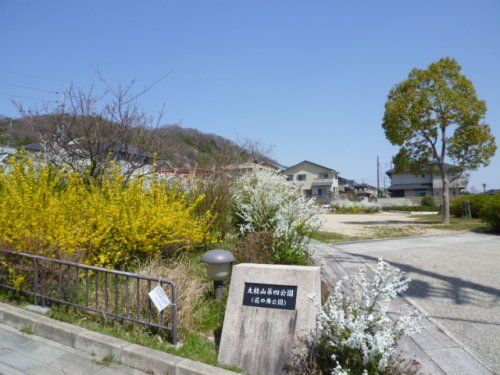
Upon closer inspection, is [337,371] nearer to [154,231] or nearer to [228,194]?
[154,231]

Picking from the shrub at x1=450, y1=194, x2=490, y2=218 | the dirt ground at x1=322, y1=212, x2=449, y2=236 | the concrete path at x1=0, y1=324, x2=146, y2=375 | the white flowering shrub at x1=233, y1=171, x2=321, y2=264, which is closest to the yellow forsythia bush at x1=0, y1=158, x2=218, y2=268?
the concrete path at x1=0, y1=324, x2=146, y2=375

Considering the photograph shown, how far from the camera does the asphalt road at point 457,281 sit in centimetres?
347

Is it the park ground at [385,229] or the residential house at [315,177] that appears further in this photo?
the residential house at [315,177]

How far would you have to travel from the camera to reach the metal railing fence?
11.3ft

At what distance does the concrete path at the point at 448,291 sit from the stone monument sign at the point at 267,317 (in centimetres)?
106

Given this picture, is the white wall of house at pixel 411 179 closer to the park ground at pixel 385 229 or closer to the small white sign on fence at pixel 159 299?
the park ground at pixel 385 229

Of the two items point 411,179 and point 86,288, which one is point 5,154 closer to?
point 86,288

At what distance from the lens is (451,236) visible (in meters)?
10.8

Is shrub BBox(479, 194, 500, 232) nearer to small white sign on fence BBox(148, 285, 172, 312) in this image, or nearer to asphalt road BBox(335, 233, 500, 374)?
asphalt road BBox(335, 233, 500, 374)

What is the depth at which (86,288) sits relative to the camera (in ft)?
12.0

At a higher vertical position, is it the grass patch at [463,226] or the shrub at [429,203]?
the shrub at [429,203]

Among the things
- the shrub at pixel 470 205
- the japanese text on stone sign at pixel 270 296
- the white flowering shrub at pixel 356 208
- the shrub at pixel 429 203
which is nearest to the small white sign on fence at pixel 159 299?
the japanese text on stone sign at pixel 270 296

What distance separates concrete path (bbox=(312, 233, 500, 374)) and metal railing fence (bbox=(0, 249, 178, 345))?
2.37 metres

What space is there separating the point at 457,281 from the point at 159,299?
178 inches
